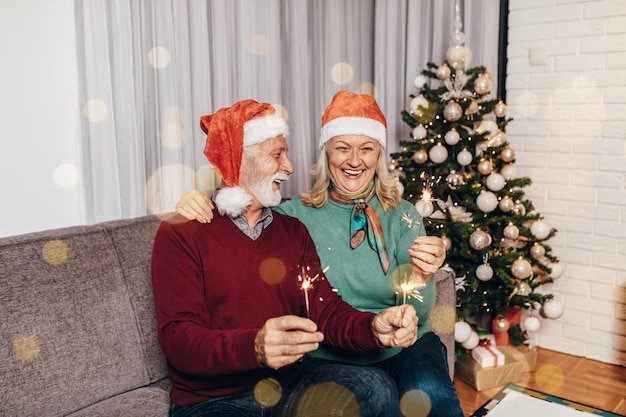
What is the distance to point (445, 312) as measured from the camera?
7.75ft

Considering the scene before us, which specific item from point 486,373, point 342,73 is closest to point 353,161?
point 486,373

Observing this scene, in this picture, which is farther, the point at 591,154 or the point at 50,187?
the point at 591,154

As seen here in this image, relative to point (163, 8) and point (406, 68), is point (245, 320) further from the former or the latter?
point (406, 68)

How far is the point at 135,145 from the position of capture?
2.41 meters

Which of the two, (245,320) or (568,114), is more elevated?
(568,114)

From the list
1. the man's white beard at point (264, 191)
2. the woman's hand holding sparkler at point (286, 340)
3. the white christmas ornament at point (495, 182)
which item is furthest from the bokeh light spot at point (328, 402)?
the white christmas ornament at point (495, 182)

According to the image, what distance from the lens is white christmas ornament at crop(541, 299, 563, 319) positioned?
117 inches

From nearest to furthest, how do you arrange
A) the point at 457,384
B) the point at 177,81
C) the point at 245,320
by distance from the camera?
the point at 245,320 → the point at 177,81 → the point at 457,384

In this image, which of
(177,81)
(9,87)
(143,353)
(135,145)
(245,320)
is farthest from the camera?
(177,81)

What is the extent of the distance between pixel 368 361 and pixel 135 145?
131 cm

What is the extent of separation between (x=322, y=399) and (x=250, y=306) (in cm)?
31

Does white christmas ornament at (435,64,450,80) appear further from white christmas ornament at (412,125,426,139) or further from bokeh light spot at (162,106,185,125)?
bokeh light spot at (162,106,185,125)

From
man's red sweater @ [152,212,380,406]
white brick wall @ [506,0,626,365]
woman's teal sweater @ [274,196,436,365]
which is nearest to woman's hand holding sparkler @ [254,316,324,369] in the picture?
man's red sweater @ [152,212,380,406]

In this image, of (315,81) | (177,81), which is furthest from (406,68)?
(177,81)
